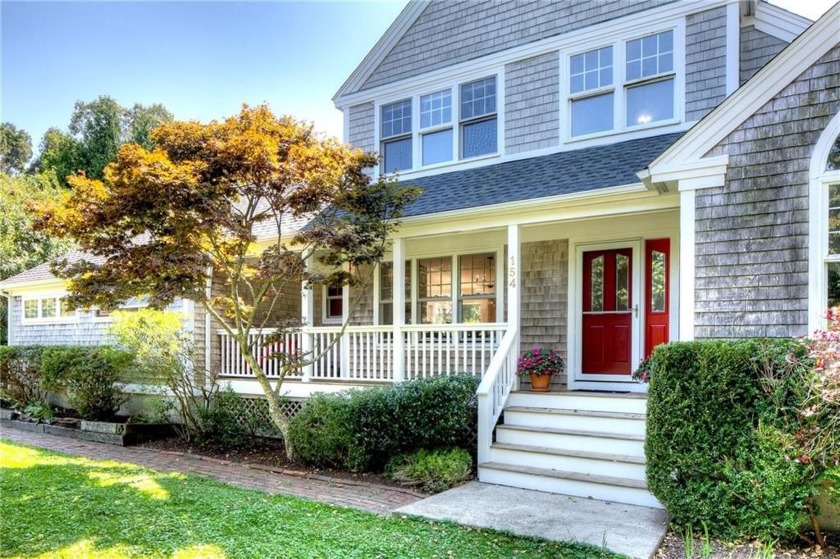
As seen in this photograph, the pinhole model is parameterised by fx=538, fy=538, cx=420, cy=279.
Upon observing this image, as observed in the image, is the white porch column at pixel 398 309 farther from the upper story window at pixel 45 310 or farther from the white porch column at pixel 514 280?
the upper story window at pixel 45 310

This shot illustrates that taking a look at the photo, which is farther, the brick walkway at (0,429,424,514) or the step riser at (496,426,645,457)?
the step riser at (496,426,645,457)

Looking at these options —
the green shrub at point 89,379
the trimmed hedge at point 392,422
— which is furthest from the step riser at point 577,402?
the green shrub at point 89,379

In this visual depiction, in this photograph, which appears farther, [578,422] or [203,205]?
[203,205]

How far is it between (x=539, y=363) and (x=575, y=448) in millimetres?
1685

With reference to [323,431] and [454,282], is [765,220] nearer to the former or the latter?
[454,282]

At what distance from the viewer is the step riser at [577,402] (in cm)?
644

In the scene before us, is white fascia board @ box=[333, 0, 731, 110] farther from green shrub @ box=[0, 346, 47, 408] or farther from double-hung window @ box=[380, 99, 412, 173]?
green shrub @ box=[0, 346, 47, 408]

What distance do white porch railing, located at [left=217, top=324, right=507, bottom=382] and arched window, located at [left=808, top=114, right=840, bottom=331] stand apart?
11.8 ft

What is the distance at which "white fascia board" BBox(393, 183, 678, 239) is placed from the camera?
6629mm

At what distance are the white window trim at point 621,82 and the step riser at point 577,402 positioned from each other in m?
4.11

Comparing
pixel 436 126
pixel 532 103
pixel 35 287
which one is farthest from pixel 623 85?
pixel 35 287

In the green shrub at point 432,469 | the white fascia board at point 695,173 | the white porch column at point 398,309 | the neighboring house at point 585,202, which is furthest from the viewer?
the white porch column at point 398,309

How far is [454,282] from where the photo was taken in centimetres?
941

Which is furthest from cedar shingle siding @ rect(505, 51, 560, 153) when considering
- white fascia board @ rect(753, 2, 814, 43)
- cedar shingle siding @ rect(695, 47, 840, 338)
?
cedar shingle siding @ rect(695, 47, 840, 338)
